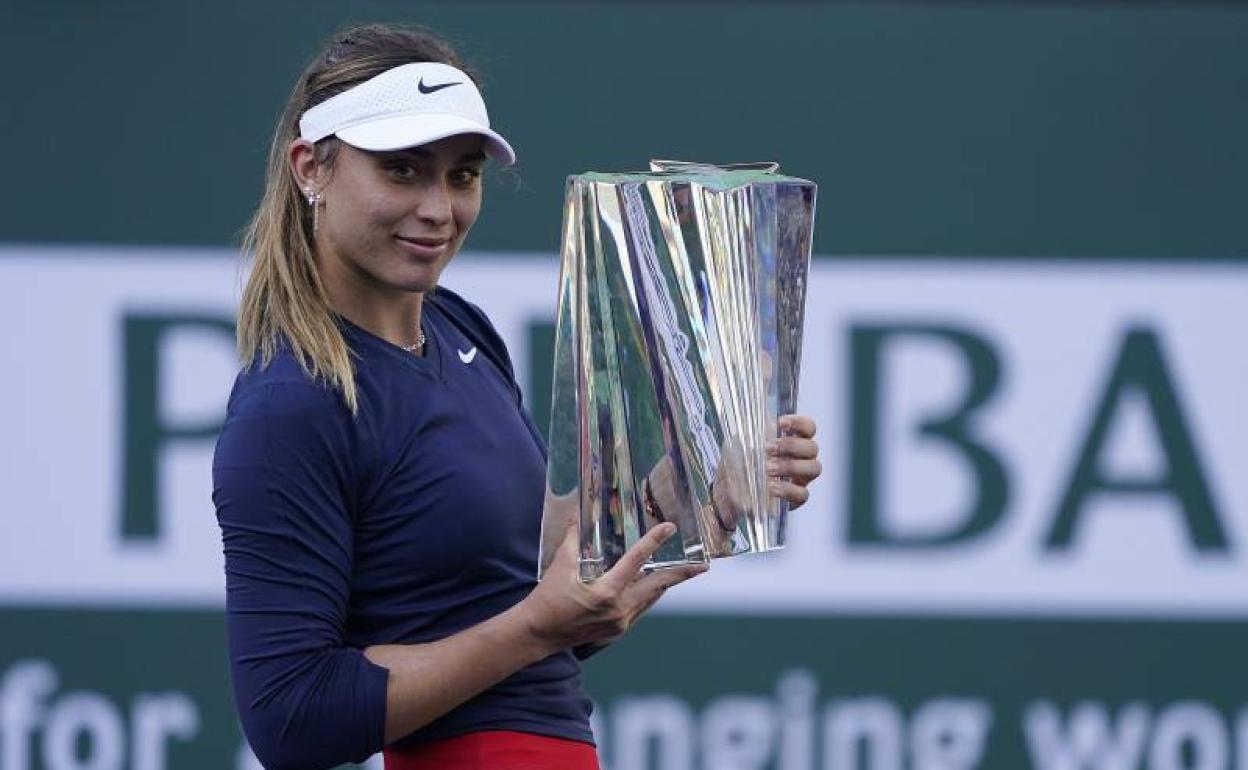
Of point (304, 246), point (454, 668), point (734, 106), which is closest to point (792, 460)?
point (454, 668)

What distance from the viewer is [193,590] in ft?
10.5

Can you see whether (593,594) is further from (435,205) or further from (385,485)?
(435,205)

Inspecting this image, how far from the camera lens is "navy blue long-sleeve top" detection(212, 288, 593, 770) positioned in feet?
4.88

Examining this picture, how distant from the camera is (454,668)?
60.4 inches

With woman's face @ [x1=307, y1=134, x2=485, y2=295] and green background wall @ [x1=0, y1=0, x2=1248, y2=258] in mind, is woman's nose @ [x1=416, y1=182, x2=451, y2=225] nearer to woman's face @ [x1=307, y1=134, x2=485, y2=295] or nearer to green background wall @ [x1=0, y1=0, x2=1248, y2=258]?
woman's face @ [x1=307, y1=134, x2=485, y2=295]

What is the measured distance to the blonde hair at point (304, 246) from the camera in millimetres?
1538

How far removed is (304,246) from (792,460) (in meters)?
0.45

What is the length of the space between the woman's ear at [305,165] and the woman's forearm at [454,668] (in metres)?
0.39

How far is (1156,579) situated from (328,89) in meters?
2.08

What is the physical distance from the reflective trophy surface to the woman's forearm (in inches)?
2.6

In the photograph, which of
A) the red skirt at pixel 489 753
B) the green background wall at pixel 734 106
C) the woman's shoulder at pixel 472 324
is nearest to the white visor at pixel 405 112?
the woman's shoulder at pixel 472 324

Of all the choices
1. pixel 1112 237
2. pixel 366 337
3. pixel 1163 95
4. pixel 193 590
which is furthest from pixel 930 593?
pixel 366 337

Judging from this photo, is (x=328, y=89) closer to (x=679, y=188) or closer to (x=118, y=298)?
(x=679, y=188)

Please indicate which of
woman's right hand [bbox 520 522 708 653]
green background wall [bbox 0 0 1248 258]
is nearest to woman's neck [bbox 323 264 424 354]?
woman's right hand [bbox 520 522 708 653]
